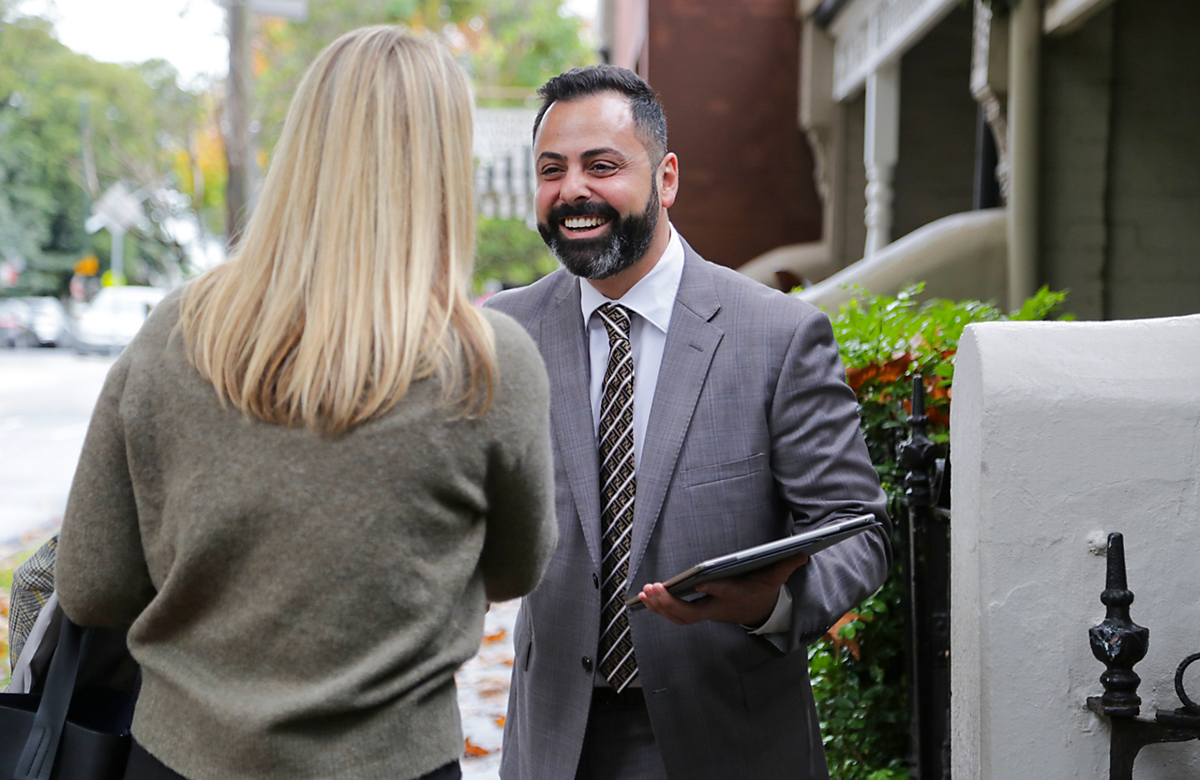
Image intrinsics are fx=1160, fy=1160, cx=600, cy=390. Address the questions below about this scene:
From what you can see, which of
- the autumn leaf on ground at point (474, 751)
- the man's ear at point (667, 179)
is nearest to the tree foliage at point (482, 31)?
the autumn leaf on ground at point (474, 751)

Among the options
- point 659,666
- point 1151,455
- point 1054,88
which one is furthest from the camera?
point 1054,88

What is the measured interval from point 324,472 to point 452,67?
0.64 m

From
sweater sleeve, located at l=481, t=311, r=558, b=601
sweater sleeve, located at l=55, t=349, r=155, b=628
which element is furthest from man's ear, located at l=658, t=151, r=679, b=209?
sweater sleeve, located at l=55, t=349, r=155, b=628

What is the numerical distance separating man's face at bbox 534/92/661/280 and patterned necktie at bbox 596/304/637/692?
0.87ft

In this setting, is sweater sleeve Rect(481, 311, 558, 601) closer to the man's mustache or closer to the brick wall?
the man's mustache

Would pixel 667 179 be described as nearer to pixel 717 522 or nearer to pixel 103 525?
pixel 717 522

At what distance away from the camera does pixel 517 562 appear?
1.74 m

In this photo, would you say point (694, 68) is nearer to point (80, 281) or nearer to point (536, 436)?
point (536, 436)

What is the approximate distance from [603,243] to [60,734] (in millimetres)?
1414

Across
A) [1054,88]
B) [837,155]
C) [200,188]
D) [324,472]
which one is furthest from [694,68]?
[200,188]

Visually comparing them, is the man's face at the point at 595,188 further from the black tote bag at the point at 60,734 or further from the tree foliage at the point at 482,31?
the tree foliage at the point at 482,31

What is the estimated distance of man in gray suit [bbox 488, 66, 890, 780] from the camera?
232 cm

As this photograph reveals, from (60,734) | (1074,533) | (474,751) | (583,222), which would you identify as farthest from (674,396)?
(474,751)

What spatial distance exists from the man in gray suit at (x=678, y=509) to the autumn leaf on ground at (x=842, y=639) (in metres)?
0.94
